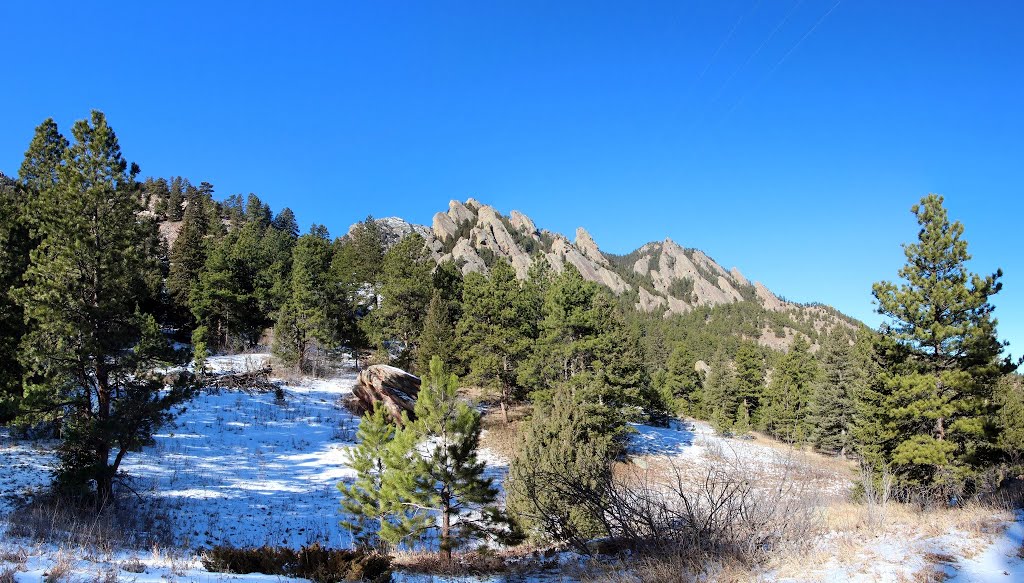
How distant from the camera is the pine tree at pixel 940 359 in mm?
15516

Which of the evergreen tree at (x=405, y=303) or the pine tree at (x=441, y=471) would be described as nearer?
the pine tree at (x=441, y=471)

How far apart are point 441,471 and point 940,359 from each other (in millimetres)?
17325

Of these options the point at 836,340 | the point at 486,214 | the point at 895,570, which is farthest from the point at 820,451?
the point at 486,214

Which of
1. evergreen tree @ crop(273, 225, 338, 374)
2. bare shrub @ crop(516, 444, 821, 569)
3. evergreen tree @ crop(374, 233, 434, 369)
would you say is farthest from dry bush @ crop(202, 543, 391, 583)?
evergreen tree @ crop(374, 233, 434, 369)

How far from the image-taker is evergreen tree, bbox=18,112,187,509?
1223 cm

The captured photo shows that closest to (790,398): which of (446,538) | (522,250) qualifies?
(446,538)

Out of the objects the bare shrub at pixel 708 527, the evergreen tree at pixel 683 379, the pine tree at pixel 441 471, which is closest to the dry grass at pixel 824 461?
the evergreen tree at pixel 683 379

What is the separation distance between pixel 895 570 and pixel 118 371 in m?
17.1

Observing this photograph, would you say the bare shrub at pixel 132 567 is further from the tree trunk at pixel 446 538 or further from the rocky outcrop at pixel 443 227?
the rocky outcrop at pixel 443 227

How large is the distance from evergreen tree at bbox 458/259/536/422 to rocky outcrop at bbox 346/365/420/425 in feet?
13.1

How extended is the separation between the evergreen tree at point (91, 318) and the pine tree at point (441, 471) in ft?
24.0

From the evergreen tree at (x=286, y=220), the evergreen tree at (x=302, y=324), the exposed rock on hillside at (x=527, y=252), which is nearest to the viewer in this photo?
the evergreen tree at (x=302, y=324)

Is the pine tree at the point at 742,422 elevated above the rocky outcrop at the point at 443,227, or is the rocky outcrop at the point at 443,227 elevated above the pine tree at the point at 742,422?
the rocky outcrop at the point at 443,227

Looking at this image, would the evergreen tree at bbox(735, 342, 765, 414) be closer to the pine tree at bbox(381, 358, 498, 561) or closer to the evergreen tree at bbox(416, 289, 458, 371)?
the evergreen tree at bbox(416, 289, 458, 371)
